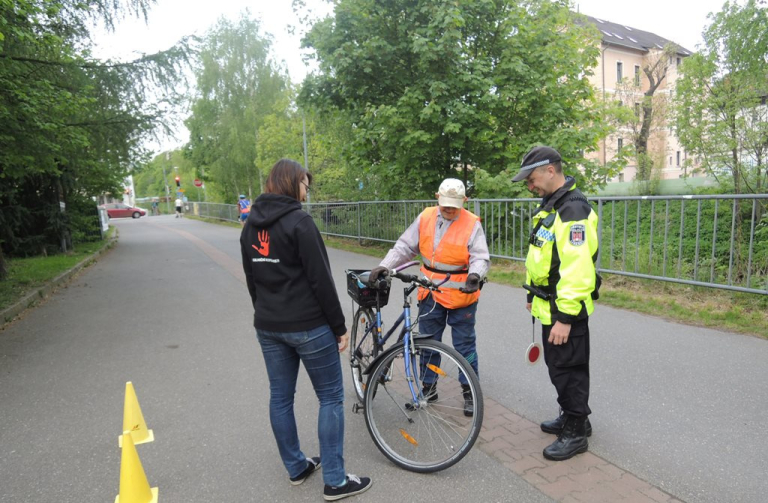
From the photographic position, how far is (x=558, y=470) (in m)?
2.90

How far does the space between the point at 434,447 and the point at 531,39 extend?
10.1 m

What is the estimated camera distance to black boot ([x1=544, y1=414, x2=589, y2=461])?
301cm

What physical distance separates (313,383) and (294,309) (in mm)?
456

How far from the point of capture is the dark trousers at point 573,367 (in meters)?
2.91

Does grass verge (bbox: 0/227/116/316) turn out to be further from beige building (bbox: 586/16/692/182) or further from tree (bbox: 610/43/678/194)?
beige building (bbox: 586/16/692/182)

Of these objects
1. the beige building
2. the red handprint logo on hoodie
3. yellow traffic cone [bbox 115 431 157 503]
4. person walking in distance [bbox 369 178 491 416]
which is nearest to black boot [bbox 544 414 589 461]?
person walking in distance [bbox 369 178 491 416]

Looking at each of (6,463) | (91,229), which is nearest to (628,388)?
(6,463)

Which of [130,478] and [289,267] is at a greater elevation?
[289,267]

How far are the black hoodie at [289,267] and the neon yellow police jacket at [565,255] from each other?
1233 millimetres

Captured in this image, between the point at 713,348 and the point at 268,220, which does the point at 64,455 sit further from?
the point at 713,348

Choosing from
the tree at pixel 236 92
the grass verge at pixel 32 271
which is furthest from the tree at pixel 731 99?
the tree at pixel 236 92

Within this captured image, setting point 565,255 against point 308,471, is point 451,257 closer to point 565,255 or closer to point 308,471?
point 565,255

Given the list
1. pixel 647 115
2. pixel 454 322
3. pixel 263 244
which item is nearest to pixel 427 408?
pixel 454 322

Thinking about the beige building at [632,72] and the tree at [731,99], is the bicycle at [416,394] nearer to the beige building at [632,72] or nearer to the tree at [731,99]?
the tree at [731,99]
